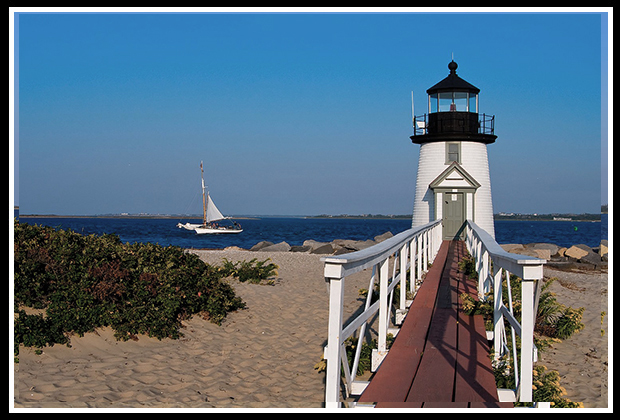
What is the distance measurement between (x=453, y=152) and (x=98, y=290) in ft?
53.2

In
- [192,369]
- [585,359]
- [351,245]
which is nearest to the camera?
[192,369]

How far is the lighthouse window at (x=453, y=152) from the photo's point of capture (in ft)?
70.9

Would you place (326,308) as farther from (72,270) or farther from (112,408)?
(112,408)

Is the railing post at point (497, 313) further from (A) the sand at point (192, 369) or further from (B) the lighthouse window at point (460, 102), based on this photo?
(B) the lighthouse window at point (460, 102)

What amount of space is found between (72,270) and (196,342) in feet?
7.47

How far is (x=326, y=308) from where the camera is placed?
1181 cm

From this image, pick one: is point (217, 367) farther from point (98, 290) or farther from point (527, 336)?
point (527, 336)

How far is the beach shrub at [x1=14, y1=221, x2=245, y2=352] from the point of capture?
796 centimetres

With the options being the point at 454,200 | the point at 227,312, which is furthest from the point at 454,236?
the point at 227,312

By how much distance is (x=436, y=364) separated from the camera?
516 centimetres

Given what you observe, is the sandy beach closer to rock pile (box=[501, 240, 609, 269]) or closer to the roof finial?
the roof finial

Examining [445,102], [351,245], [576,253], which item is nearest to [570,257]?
[576,253]

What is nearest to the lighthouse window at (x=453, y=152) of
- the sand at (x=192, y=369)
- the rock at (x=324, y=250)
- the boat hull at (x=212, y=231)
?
the rock at (x=324, y=250)

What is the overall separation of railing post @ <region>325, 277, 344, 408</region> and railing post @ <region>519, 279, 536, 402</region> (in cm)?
134
